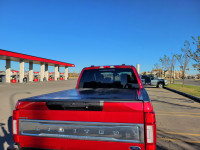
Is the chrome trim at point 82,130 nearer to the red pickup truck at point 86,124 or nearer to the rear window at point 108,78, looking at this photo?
the red pickup truck at point 86,124

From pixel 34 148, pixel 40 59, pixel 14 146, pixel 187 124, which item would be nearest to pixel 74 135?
pixel 34 148

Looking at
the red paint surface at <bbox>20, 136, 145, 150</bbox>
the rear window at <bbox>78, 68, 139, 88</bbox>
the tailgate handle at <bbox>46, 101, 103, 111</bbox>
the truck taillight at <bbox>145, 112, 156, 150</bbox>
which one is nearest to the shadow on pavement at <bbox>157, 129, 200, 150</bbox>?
the rear window at <bbox>78, 68, 139, 88</bbox>

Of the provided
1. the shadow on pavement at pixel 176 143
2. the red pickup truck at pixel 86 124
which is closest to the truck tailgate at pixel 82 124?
the red pickup truck at pixel 86 124

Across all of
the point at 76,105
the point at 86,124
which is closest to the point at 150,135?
the point at 86,124

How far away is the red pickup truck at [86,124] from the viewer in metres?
1.89

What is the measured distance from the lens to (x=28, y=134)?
2.22 m

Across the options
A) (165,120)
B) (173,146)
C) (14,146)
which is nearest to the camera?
(14,146)

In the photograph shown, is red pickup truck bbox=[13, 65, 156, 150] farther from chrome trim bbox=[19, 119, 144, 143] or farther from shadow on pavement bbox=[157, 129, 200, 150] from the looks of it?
shadow on pavement bbox=[157, 129, 200, 150]

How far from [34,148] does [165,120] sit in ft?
17.0

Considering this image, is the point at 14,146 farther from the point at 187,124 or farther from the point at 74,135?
the point at 187,124

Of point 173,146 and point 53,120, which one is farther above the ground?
point 53,120

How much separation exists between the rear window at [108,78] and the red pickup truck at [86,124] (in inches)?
86.9

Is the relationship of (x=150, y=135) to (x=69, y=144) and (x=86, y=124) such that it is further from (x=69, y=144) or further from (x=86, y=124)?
(x=69, y=144)

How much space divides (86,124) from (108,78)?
8.87 feet
